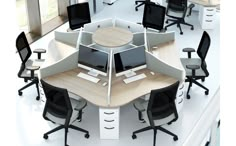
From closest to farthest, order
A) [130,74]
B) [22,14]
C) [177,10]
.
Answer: [130,74] → [177,10] → [22,14]

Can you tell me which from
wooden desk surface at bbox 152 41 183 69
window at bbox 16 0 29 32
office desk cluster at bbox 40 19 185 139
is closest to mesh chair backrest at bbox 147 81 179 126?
office desk cluster at bbox 40 19 185 139

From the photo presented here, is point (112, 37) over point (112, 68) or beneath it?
over

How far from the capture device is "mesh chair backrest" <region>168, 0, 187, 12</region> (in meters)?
7.77

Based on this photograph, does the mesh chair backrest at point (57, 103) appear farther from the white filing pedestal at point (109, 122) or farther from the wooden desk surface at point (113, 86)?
the white filing pedestal at point (109, 122)

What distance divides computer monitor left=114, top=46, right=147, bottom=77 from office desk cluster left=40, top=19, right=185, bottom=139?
0.11 meters

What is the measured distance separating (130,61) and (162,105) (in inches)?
36.3

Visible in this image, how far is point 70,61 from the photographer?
18.9ft

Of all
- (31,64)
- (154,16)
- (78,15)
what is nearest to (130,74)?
(31,64)

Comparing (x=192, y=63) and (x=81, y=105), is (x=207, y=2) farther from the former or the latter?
(x=81, y=105)

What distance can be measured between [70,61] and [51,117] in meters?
1.06

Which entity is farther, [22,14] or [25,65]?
[22,14]

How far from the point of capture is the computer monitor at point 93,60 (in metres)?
5.48

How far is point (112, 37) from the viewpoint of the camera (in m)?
6.18

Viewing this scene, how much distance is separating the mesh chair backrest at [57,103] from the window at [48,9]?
167 inches
